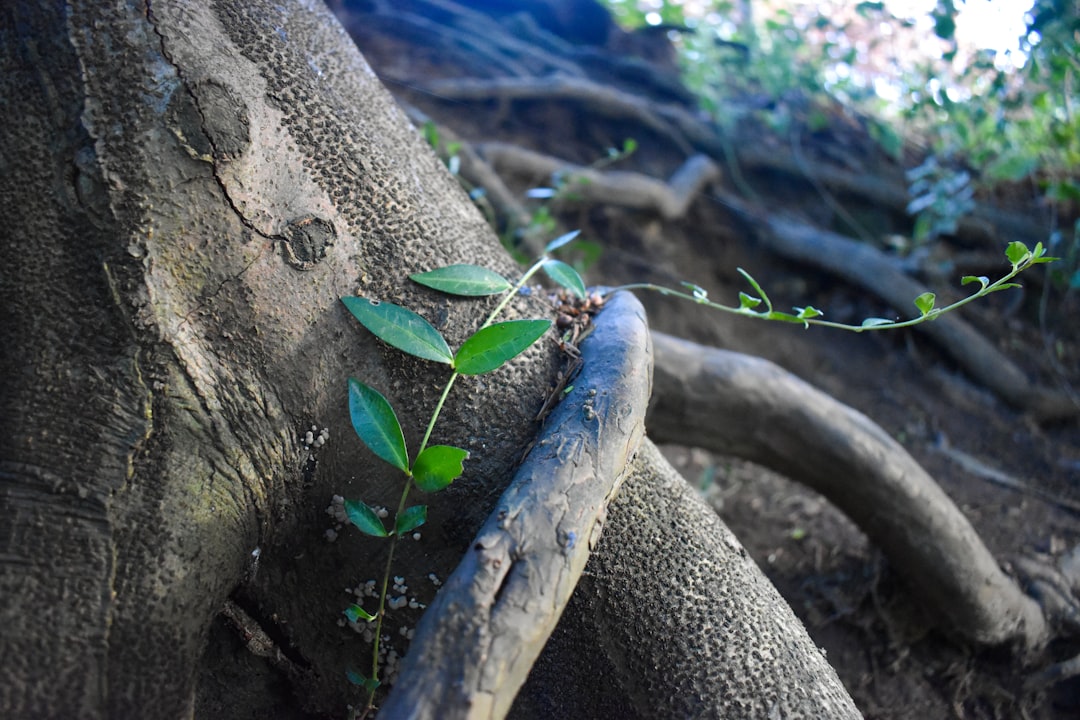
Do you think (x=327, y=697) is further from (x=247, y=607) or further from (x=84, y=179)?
(x=84, y=179)

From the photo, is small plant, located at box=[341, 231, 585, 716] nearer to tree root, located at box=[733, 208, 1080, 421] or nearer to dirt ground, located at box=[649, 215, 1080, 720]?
dirt ground, located at box=[649, 215, 1080, 720]

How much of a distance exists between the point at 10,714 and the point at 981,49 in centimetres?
340

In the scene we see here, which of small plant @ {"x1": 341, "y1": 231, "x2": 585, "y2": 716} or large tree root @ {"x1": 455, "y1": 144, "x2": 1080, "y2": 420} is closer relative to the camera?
small plant @ {"x1": 341, "y1": 231, "x2": 585, "y2": 716}

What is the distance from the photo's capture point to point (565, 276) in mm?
1316

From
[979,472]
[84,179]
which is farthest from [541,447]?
[979,472]

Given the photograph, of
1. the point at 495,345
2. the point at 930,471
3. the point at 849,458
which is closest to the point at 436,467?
the point at 495,345

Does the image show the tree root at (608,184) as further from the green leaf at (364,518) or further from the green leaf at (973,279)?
the green leaf at (364,518)

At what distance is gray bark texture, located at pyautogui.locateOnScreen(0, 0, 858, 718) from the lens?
0.93m

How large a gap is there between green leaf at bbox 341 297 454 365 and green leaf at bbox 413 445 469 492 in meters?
0.14

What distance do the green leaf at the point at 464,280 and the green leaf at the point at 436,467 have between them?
10.4 inches

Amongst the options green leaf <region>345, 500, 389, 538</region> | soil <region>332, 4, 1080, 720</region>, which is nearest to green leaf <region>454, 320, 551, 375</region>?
green leaf <region>345, 500, 389, 538</region>

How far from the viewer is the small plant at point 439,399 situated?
3.31 feet

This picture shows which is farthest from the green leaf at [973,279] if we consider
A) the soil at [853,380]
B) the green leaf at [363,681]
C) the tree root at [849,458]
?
the soil at [853,380]

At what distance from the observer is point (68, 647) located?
0.89 metres
